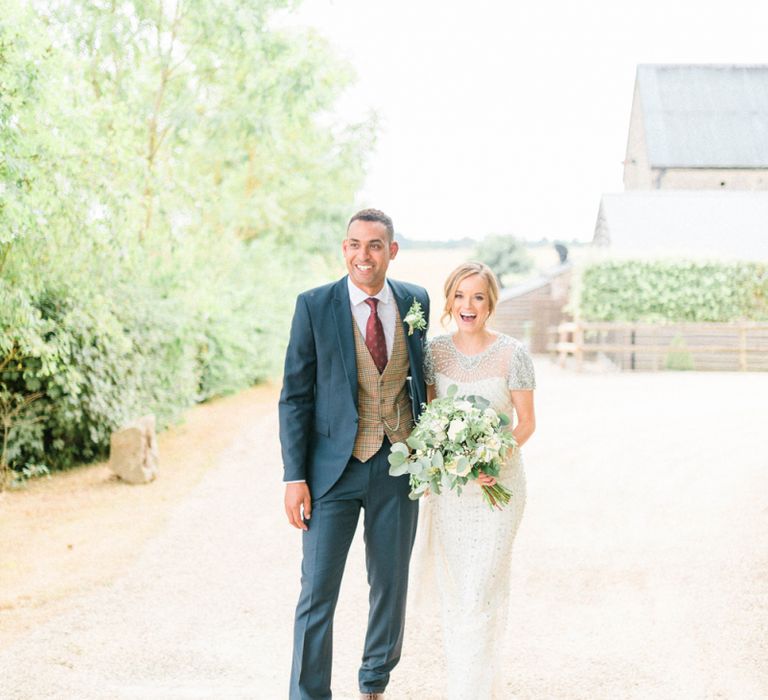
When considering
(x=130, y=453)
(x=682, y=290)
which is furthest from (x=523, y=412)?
(x=682, y=290)

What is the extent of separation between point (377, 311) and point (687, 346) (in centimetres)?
1351

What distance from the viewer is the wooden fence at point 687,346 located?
49.6 ft

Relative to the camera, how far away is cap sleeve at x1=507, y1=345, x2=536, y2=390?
304 centimetres

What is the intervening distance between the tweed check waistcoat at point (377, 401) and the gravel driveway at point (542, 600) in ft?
2.54

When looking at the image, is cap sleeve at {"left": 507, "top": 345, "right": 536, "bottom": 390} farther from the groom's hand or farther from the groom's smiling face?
the groom's hand

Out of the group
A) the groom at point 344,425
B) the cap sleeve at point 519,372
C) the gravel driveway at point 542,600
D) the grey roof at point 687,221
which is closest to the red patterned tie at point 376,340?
the groom at point 344,425

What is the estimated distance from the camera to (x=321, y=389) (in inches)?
117

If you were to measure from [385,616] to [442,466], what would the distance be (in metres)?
0.64

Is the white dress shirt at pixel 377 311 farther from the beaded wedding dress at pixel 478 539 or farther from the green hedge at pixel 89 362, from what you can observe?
the green hedge at pixel 89 362

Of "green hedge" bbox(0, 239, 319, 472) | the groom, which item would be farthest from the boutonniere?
"green hedge" bbox(0, 239, 319, 472)

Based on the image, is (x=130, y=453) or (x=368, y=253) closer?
(x=368, y=253)

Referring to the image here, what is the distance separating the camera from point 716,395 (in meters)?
11.9

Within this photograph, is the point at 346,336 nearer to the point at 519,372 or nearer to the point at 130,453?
the point at 519,372

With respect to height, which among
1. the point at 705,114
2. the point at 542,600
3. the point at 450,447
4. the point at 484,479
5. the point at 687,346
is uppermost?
the point at 705,114
